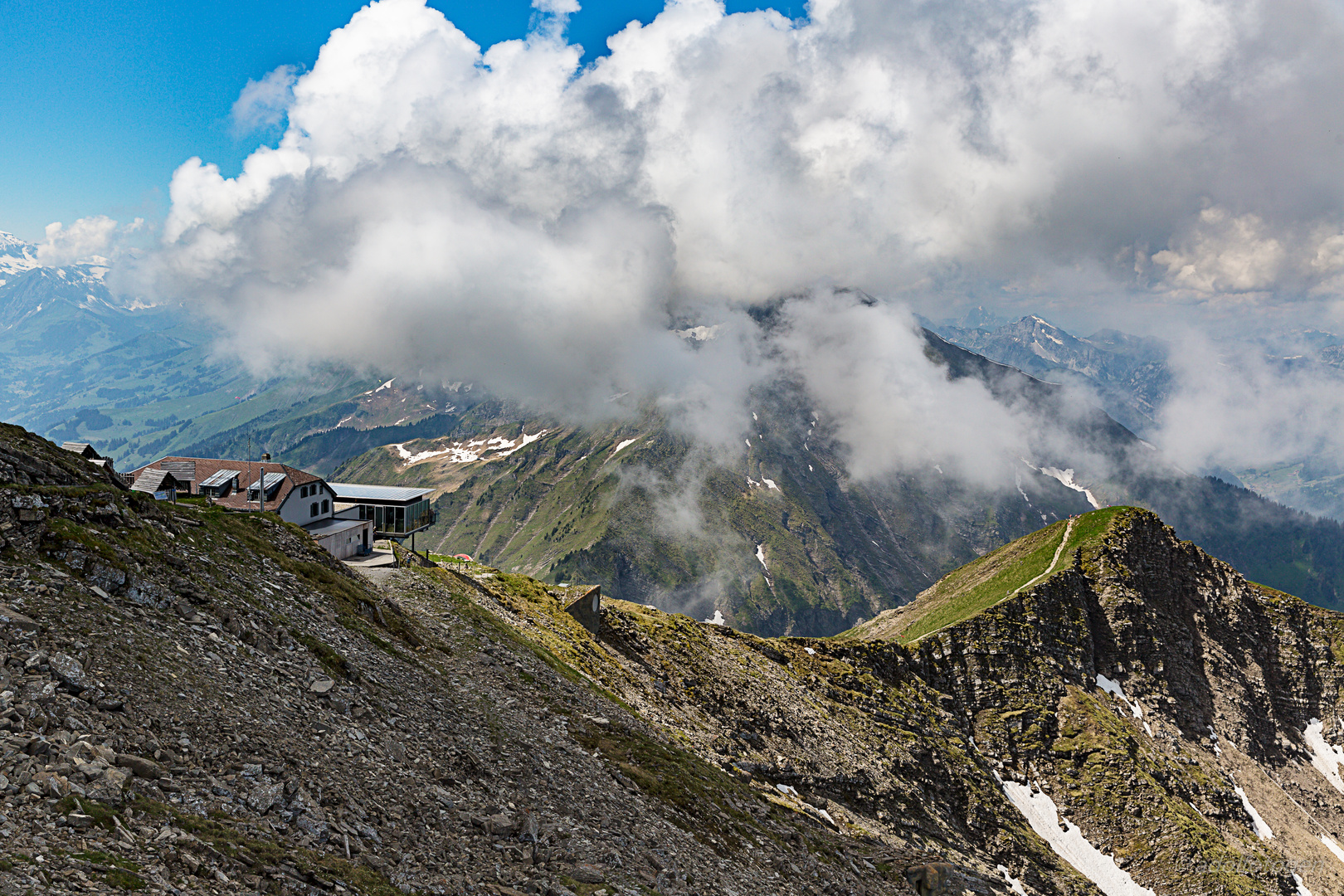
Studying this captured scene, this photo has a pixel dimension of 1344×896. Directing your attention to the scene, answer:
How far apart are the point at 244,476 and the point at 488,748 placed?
47719 mm

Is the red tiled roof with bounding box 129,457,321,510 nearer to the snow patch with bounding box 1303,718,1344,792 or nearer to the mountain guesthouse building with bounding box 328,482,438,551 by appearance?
the mountain guesthouse building with bounding box 328,482,438,551

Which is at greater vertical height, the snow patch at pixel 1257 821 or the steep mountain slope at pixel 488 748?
the steep mountain slope at pixel 488 748

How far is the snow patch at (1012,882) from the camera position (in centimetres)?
7206

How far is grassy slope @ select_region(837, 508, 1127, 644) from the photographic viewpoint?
12469cm

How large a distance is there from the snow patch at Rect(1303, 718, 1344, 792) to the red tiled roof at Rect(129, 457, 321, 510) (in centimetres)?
17438

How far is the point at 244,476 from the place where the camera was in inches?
2490

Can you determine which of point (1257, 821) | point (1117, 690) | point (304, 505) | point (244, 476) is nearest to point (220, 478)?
point (244, 476)

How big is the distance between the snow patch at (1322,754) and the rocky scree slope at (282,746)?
14070 cm

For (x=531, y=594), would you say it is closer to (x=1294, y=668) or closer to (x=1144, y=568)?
(x=1144, y=568)

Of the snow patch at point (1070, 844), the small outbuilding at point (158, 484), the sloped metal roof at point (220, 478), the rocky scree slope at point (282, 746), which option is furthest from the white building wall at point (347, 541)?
the snow patch at point (1070, 844)

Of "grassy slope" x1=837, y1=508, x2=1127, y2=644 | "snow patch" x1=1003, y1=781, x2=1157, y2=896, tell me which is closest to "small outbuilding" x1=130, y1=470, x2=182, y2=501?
"snow patch" x1=1003, y1=781, x2=1157, y2=896

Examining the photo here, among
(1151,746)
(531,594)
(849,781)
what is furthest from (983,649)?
(531,594)

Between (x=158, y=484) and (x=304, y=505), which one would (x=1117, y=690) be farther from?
(x=158, y=484)

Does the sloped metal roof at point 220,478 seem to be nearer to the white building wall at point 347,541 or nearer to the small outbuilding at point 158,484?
the small outbuilding at point 158,484
